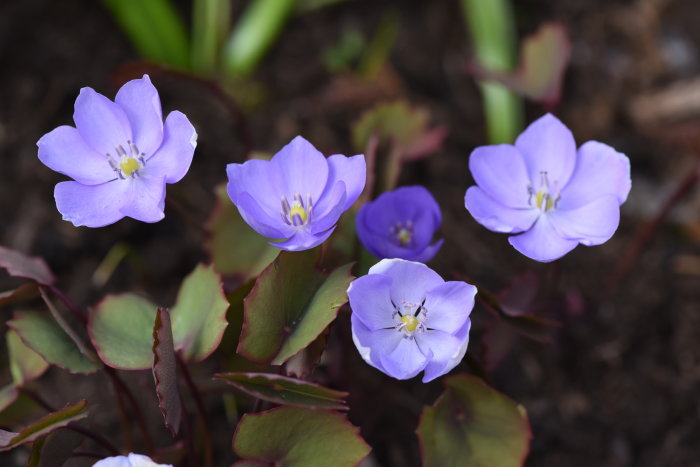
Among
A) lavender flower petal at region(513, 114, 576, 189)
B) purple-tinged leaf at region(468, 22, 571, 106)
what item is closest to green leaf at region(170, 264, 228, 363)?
lavender flower petal at region(513, 114, 576, 189)

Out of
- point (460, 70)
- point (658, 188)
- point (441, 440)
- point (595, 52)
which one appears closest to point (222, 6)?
point (460, 70)

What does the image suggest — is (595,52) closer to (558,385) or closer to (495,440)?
→ (558,385)

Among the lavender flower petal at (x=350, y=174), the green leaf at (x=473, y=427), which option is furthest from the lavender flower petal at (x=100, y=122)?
the green leaf at (x=473, y=427)

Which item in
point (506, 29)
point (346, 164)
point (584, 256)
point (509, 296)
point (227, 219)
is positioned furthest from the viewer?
point (506, 29)

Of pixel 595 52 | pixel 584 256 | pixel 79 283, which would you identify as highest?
pixel 595 52

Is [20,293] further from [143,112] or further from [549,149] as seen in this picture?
[549,149]

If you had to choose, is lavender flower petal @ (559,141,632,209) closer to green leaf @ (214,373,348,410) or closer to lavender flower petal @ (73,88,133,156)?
green leaf @ (214,373,348,410)
